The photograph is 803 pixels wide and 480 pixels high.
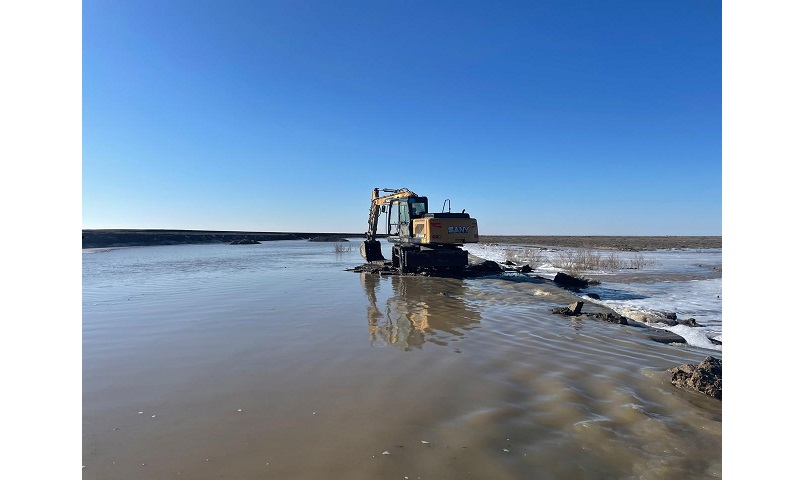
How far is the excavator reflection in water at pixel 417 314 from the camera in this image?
703cm

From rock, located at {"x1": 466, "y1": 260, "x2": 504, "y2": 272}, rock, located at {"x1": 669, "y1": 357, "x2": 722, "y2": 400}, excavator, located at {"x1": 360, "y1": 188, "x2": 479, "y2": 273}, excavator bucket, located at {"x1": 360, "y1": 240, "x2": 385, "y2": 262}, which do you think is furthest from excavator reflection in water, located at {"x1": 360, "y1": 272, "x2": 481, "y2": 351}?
excavator bucket, located at {"x1": 360, "y1": 240, "x2": 385, "y2": 262}

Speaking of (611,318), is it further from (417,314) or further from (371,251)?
(371,251)

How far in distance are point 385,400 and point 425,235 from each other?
12.5 meters

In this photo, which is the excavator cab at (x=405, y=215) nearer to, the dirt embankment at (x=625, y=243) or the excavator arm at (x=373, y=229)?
the excavator arm at (x=373, y=229)

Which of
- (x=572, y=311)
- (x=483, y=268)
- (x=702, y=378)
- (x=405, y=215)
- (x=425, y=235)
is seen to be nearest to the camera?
(x=702, y=378)

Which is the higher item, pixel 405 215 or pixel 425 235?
pixel 405 215

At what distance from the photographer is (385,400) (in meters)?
4.23

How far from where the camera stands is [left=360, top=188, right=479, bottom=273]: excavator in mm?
16359

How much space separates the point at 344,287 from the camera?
13.8 meters

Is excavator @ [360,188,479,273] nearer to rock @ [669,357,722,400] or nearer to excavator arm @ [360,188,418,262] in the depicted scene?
excavator arm @ [360,188,418,262]

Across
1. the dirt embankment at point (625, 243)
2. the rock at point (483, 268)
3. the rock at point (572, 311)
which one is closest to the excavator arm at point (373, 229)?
the rock at point (483, 268)

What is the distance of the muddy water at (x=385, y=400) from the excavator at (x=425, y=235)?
7.94m

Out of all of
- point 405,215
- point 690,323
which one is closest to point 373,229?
point 405,215
